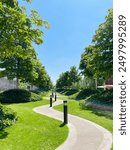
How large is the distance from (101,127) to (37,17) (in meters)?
6.54

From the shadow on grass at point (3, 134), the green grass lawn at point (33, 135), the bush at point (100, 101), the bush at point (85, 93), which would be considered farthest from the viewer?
the bush at point (85, 93)

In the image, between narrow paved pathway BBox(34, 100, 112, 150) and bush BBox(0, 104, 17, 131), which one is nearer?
narrow paved pathway BBox(34, 100, 112, 150)

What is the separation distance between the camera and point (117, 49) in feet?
22.6

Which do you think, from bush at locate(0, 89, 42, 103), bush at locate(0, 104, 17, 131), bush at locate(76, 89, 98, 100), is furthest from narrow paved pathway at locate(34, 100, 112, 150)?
bush at locate(76, 89, 98, 100)

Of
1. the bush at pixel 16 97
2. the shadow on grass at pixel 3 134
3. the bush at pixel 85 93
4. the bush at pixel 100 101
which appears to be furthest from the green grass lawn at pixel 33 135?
the bush at pixel 85 93

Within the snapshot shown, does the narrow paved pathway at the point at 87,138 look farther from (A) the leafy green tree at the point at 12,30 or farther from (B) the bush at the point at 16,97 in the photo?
(B) the bush at the point at 16,97

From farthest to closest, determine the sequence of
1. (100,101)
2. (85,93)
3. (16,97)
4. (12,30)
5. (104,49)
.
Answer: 1. (85,93)
2. (16,97)
3. (104,49)
4. (100,101)
5. (12,30)

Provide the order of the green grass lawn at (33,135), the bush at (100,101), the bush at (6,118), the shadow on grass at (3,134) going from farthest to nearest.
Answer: the bush at (100,101) < the bush at (6,118) < the shadow on grass at (3,134) < the green grass lawn at (33,135)

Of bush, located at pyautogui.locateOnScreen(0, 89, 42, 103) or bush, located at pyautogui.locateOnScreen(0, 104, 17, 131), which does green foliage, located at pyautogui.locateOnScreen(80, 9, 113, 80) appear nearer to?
bush, located at pyautogui.locateOnScreen(0, 89, 42, 103)

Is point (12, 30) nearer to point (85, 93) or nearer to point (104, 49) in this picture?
point (104, 49)

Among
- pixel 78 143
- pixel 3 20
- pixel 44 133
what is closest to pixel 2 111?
pixel 44 133

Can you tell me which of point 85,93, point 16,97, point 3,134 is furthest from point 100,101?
point 85,93

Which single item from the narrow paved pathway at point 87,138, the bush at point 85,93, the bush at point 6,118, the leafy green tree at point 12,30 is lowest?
the narrow paved pathway at point 87,138

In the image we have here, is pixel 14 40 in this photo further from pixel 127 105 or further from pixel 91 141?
pixel 127 105
